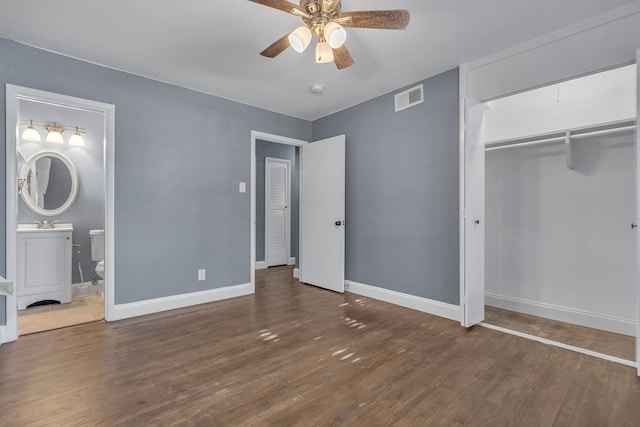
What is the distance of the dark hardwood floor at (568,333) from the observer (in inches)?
93.6

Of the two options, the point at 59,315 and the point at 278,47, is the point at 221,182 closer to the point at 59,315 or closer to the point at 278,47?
the point at 278,47

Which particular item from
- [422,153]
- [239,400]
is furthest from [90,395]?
[422,153]

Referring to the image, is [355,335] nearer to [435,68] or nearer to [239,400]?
[239,400]

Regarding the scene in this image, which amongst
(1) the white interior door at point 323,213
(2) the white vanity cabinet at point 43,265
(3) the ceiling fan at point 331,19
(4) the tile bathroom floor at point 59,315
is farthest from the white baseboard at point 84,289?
(3) the ceiling fan at point 331,19

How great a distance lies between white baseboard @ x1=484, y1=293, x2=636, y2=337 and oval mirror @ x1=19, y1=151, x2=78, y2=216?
5.34 metres

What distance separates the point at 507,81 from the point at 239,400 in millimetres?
3100

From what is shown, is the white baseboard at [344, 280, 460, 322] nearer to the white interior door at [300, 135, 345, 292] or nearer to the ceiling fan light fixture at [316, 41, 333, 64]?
the white interior door at [300, 135, 345, 292]

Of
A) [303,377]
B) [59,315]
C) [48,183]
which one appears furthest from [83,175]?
[303,377]

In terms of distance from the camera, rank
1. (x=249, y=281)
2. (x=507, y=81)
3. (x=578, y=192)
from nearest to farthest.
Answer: (x=507, y=81) → (x=578, y=192) → (x=249, y=281)

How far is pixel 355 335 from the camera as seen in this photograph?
2.66m

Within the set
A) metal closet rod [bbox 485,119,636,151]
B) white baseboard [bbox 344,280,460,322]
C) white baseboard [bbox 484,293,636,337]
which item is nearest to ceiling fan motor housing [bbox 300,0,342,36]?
metal closet rod [bbox 485,119,636,151]

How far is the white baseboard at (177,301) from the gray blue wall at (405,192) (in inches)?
57.0

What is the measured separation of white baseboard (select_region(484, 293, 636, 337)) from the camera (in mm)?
2650

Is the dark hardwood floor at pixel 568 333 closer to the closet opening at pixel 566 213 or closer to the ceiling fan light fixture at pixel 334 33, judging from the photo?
the closet opening at pixel 566 213
